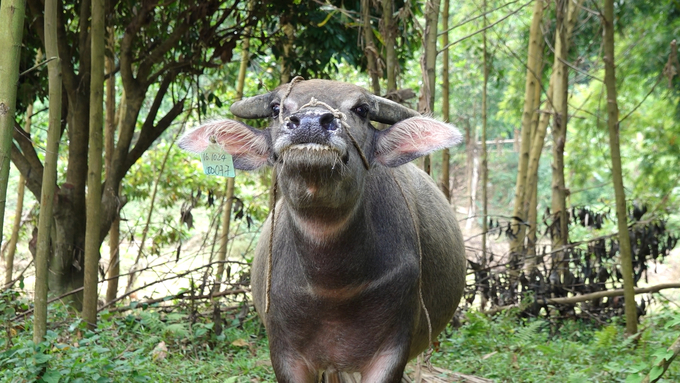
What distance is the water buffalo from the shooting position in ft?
10.3

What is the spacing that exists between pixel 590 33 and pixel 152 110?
7112 millimetres

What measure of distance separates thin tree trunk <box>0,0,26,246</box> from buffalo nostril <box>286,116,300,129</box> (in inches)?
56.4

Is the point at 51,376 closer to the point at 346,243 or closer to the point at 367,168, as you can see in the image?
the point at 346,243

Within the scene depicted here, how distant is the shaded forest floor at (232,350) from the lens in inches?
159

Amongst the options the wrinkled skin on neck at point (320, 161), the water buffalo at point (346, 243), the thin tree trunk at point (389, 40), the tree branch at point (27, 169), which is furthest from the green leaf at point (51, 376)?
the tree branch at point (27, 169)

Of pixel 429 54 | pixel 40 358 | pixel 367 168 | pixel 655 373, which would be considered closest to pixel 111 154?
pixel 429 54

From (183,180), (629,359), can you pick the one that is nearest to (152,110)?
(183,180)

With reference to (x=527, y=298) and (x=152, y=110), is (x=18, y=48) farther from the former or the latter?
(x=527, y=298)

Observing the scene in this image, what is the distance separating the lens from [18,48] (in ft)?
10.6

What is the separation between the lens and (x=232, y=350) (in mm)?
6047

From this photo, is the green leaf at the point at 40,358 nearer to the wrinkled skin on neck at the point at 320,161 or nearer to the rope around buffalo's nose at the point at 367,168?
the rope around buffalo's nose at the point at 367,168

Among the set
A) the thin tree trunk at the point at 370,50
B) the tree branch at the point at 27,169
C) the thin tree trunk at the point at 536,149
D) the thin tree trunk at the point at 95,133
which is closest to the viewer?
the thin tree trunk at the point at 95,133

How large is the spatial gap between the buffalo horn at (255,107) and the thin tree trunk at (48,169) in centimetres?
129

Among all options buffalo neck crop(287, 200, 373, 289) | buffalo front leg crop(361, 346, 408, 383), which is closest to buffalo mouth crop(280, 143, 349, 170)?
buffalo neck crop(287, 200, 373, 289)
